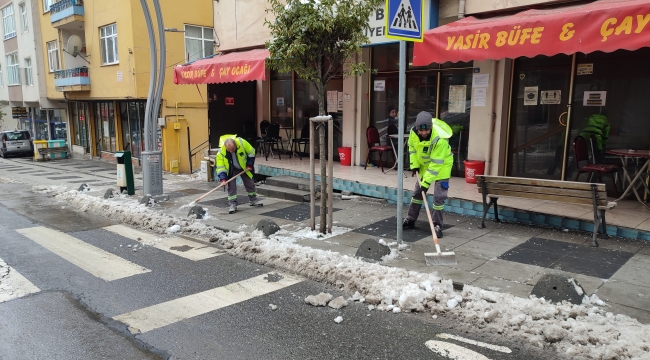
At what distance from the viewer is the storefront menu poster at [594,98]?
25.1ft

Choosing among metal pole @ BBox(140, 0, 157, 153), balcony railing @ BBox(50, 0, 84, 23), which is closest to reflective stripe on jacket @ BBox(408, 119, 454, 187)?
metal pole @ BBox(140, 0, 157, 153)

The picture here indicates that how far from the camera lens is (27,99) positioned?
2739 cm

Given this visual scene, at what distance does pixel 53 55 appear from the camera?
23891 mm

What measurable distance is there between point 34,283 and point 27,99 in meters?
27.1

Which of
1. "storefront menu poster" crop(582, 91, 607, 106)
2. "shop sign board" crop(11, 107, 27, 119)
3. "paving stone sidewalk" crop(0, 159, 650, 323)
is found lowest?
"paving stone sidewalk" crop(0, 159, 650, 323)

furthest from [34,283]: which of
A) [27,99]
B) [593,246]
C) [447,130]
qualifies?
[27,99]

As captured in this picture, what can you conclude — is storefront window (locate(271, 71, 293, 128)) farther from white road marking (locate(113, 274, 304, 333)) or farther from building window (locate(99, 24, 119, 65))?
white road marking (locate(113, 274, 304, 333))

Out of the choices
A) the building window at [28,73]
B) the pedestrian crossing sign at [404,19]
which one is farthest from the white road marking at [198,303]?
the building window at [28,73]

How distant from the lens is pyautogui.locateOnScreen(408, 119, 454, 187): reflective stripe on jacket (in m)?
6.35

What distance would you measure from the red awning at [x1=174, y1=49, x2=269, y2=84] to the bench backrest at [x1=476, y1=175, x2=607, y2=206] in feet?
17.4

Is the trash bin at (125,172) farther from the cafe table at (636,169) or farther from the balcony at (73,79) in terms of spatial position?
the balcony at (73,79)

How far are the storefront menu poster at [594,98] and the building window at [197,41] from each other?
14671mm

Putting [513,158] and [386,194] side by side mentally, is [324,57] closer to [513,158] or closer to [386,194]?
[386,194]

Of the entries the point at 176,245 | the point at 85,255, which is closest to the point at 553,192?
the point at 176,245
